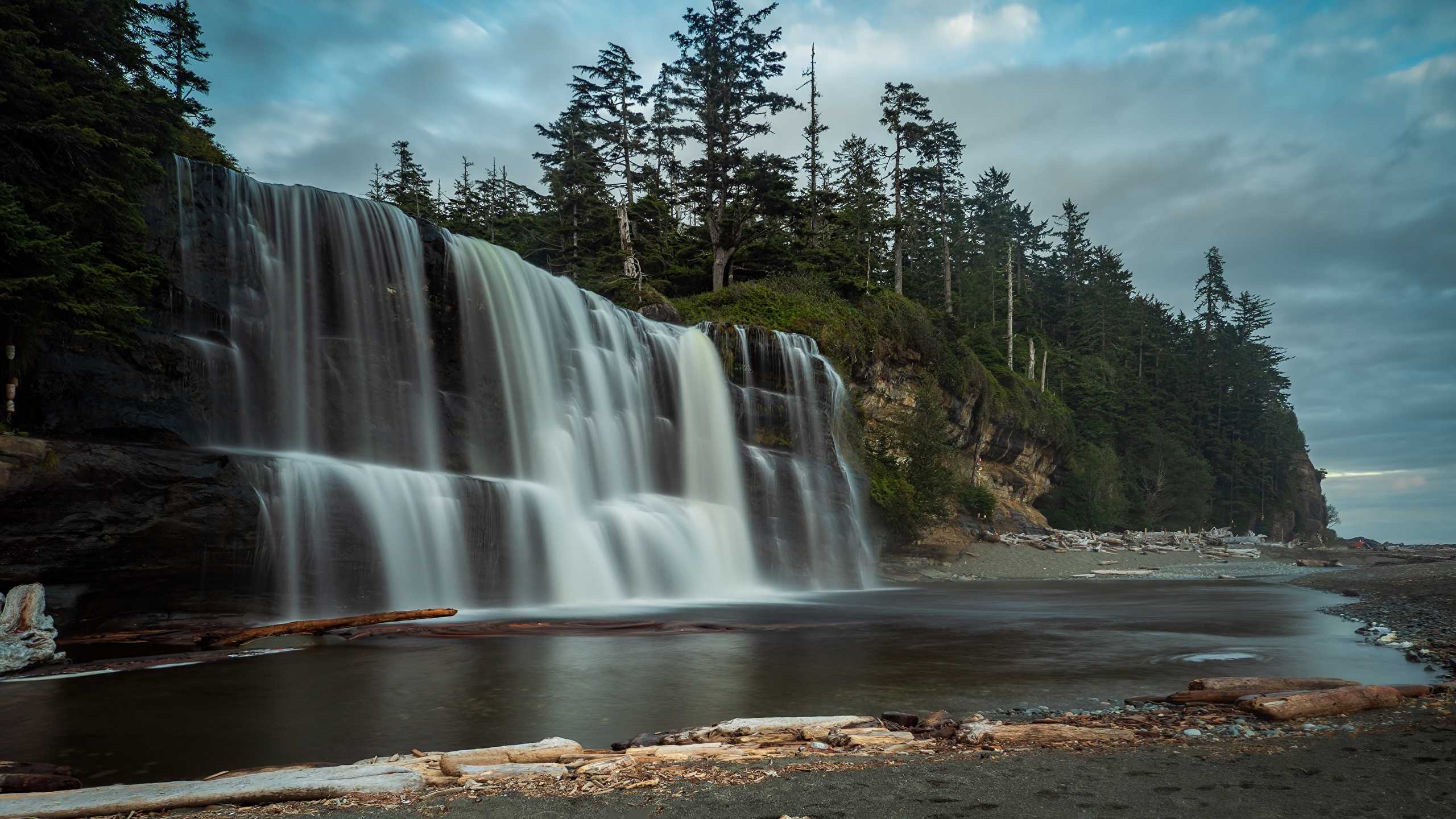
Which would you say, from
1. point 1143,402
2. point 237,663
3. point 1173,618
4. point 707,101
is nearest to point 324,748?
point 237,663

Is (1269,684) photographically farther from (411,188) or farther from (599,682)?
(411,188)

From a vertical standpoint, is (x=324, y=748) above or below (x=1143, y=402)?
below

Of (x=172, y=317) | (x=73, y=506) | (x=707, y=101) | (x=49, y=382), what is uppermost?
(x=707, y=101)

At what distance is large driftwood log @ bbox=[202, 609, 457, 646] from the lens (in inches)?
436

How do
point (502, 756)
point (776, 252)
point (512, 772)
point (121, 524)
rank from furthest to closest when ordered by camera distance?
1. point (776, 252)
2. point (121, 524)
3. point (502, 756)
4. point (512, 772)

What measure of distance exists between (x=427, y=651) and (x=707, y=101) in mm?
38875

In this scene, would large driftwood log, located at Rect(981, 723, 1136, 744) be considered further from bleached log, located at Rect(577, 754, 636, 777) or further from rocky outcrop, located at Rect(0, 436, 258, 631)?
rocky outcrop, located at Rect(0, 436, 258, 631)

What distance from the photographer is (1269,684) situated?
7.02m

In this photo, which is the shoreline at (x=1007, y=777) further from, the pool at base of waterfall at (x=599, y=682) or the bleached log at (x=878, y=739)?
the pool at base of waterfall at (x=599, y=682)

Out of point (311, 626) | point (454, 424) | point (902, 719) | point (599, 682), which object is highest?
point (454, 424)

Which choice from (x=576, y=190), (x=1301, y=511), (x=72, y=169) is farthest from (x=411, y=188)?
(x=1301, y=511)

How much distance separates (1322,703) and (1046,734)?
8.37 feet

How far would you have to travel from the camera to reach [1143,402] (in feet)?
229

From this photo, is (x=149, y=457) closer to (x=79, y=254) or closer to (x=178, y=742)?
(x=79, y=254)
